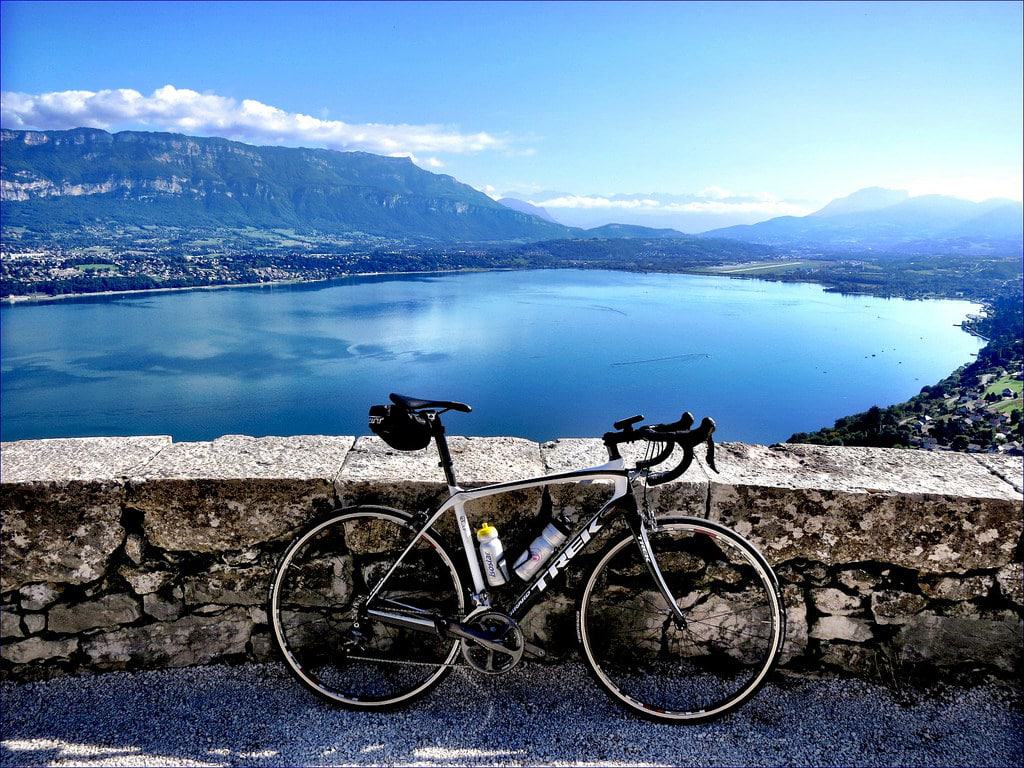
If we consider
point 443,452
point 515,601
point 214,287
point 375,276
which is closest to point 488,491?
point 443,452

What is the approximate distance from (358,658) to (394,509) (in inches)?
25.2

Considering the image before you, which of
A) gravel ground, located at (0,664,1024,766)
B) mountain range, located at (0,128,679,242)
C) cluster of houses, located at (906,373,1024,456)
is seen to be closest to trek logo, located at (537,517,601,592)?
gravel ground, located at (0,664,1024,766)

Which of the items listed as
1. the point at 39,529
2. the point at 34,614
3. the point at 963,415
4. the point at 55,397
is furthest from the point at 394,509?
the point at 55,397

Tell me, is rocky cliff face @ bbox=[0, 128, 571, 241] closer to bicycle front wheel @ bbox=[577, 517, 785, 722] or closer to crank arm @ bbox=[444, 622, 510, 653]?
crank arm @ bbox=[444, 622, 510, 653]

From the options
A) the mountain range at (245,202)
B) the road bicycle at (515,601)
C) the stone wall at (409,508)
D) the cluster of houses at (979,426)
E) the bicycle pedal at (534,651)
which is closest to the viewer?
the road bicycle at (515,601)

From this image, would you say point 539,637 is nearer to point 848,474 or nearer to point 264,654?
point 264,654

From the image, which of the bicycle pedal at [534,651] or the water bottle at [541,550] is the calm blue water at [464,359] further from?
the water bottle at [541,550]

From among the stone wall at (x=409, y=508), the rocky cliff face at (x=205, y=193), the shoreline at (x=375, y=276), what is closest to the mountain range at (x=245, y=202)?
the rocky cliff face at (x=205, y=193)

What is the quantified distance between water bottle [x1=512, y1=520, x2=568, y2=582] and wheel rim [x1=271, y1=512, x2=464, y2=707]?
277mm

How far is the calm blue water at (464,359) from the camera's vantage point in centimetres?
3047

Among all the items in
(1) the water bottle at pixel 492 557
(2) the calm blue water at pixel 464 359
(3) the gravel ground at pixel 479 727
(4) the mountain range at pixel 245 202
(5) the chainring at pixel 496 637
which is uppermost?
(4) the mountain range at pixel 245 202

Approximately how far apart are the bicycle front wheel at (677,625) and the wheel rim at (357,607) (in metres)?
0.63

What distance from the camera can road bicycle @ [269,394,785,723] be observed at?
2.31 meters

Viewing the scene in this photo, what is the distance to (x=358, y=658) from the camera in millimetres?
2463
